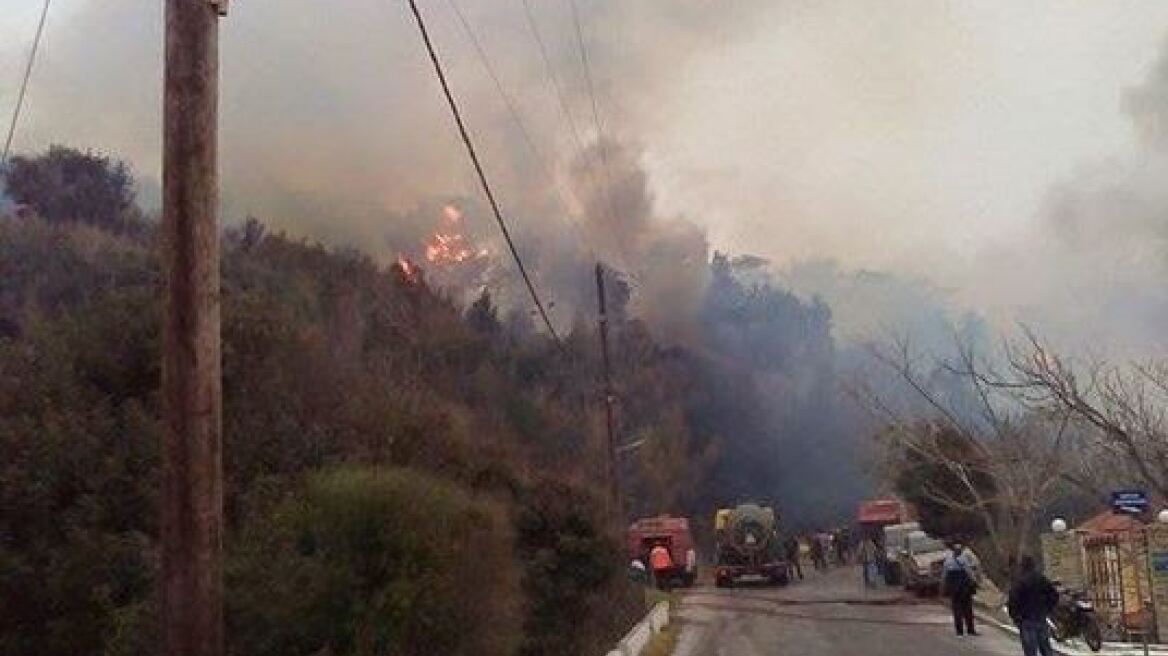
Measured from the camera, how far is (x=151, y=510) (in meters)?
15.9

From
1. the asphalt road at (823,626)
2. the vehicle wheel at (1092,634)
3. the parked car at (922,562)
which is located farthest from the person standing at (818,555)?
the vehicle wheel at (1092,634)

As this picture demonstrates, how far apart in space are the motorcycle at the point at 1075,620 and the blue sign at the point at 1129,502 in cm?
424

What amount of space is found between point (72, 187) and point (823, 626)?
5249cm

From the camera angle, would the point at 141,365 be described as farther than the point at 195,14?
Yes

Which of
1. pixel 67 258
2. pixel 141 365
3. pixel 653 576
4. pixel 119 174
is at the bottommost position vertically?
pixel 653 576

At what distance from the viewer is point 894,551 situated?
1671 inches

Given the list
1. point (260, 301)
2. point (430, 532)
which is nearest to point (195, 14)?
point (430, 532)

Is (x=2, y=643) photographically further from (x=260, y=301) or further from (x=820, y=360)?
(x=820, y=360)

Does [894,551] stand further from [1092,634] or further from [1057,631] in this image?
[1092,634]

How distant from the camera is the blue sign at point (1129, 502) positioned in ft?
56.0

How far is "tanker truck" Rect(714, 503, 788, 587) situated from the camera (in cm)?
4609

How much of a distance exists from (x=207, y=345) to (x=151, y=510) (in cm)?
944

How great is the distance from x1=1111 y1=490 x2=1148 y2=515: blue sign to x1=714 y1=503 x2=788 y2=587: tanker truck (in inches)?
1150

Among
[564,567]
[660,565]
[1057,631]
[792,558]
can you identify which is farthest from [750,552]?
[564,567]
